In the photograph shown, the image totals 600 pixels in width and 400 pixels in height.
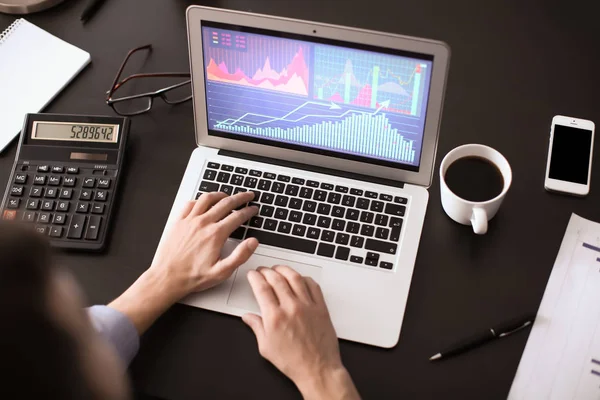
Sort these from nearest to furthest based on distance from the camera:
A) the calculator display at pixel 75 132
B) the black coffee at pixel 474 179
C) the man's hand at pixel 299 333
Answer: the man's hand at pixel 299 333
the black coffee at pixel 474 179
the calculator display at pixel 75 132

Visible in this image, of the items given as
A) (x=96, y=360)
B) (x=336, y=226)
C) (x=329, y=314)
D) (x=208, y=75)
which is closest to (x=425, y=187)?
(x=336, y=226)

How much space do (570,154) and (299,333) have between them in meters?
0.53

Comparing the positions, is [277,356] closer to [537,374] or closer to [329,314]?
[329,314]

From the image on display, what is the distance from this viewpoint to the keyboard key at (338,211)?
957 mm

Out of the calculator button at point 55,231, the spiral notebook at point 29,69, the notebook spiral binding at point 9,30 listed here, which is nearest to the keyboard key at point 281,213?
the calculator button at point 55,231

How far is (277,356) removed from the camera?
0.85 metres

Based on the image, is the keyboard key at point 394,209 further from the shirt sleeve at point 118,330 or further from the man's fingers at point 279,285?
the shirt sleeve at point 118,330

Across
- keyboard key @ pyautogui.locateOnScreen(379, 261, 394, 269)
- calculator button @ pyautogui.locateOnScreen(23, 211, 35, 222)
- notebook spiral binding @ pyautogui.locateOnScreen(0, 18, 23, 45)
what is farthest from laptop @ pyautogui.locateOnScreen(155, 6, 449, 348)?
notebook spiral binding @ pyautogui.locateOnScreen(0, 18, 23, 45)

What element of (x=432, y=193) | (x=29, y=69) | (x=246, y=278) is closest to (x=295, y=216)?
(x=246, y=278)

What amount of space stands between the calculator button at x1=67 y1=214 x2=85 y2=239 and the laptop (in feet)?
0.45

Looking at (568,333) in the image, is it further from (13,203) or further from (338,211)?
(13,203)

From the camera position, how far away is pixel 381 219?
95cm

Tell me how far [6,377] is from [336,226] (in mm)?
571

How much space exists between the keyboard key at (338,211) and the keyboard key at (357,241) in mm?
44
